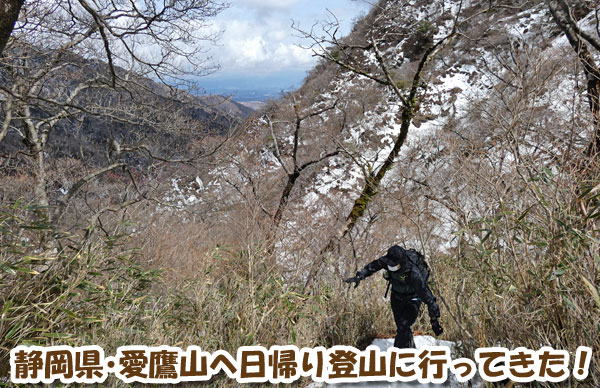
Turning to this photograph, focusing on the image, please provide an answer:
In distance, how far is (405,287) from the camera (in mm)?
3391

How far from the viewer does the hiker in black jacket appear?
316cm

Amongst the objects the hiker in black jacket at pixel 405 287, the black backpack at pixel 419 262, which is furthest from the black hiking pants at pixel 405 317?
the black backpack at pixel 419 262

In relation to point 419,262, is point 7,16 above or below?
above

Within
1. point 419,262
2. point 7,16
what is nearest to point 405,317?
point 419,262

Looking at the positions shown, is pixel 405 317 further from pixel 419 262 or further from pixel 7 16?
pixel 7 16

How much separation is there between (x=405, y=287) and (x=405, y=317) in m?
0.33

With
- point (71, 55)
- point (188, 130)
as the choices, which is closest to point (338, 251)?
point (188, 130)

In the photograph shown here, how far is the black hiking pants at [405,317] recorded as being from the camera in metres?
3.41

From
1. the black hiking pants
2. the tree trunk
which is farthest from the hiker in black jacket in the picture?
the tree trunk

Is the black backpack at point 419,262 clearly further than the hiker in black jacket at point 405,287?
Yes

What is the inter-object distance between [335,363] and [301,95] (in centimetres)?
2208

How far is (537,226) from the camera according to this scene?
232cm

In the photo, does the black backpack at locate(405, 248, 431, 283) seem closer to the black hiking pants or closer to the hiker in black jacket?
the hiker in black jacket

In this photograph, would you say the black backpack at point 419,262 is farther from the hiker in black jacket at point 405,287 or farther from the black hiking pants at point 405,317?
the black hiking pants at point 405,317
